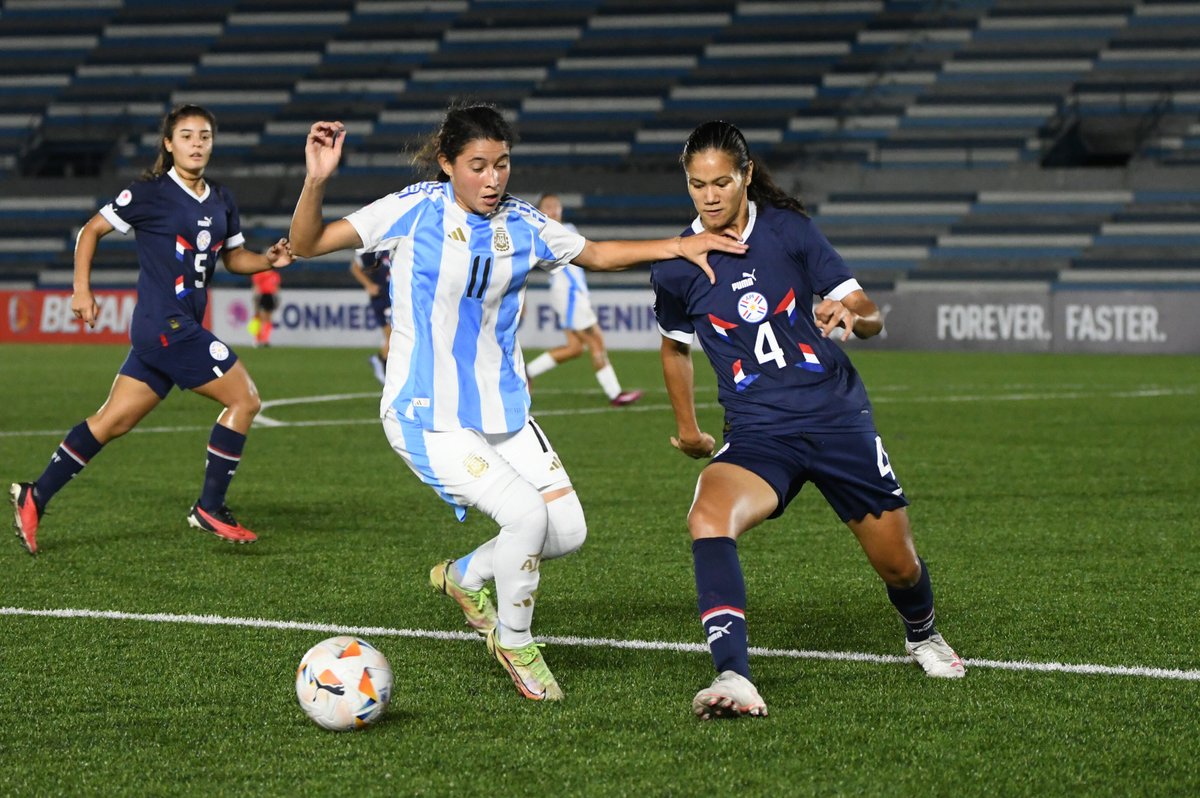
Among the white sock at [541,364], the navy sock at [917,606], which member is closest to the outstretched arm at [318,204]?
the navy sock at [917,606]

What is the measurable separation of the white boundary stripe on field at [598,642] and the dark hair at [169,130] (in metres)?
2.57

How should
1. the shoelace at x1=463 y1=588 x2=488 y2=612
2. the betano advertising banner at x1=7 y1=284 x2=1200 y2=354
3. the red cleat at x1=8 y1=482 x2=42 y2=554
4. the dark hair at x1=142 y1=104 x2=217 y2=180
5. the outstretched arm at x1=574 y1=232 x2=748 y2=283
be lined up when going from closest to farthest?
the outstretched arm at x1=574 y1=232 x2=748 y2=283, the shoelace at x1=463 y1=588 x2=488 y2=612, the red cleat at x1=8 y1=482 x2=42 y2=554, the dark hair at x1=142 y1=104 x2=217 y2=180, the betano advertising banner at x1=7 y1=284 x2=1200 y2=354

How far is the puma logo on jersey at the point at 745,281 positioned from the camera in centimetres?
462

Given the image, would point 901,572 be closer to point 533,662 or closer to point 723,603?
Result: point 723,603

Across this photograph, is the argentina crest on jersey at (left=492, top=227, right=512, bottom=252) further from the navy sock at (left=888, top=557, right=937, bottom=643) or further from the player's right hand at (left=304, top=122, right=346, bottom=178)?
the navy sock at (left=888, top=557, right=937, bottom=643)

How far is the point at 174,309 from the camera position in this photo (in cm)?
754

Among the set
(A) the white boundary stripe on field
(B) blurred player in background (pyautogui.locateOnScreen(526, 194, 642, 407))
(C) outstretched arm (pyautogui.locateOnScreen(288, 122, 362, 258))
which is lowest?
(B) blurred player in background (pyautogui.locateOnScreen(526, 194, 642, 407))

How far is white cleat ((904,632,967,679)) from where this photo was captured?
185 inches

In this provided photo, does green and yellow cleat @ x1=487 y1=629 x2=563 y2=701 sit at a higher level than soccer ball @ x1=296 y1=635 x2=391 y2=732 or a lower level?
lower

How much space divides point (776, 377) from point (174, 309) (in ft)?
12.6

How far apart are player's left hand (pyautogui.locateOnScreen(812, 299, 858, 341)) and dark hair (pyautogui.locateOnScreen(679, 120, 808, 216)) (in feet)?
1.53

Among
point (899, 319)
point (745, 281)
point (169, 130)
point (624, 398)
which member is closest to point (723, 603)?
point (745, 281)

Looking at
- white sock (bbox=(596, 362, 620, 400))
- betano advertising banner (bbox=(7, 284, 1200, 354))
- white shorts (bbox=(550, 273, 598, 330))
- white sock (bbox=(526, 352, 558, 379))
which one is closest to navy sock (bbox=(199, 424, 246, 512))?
white shorts (bbox=(550, 273, 598, 330))

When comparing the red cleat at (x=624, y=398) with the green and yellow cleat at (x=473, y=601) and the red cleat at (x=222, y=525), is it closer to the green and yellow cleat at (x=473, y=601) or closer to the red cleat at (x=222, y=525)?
the red cleat at (x=222, y=525)
